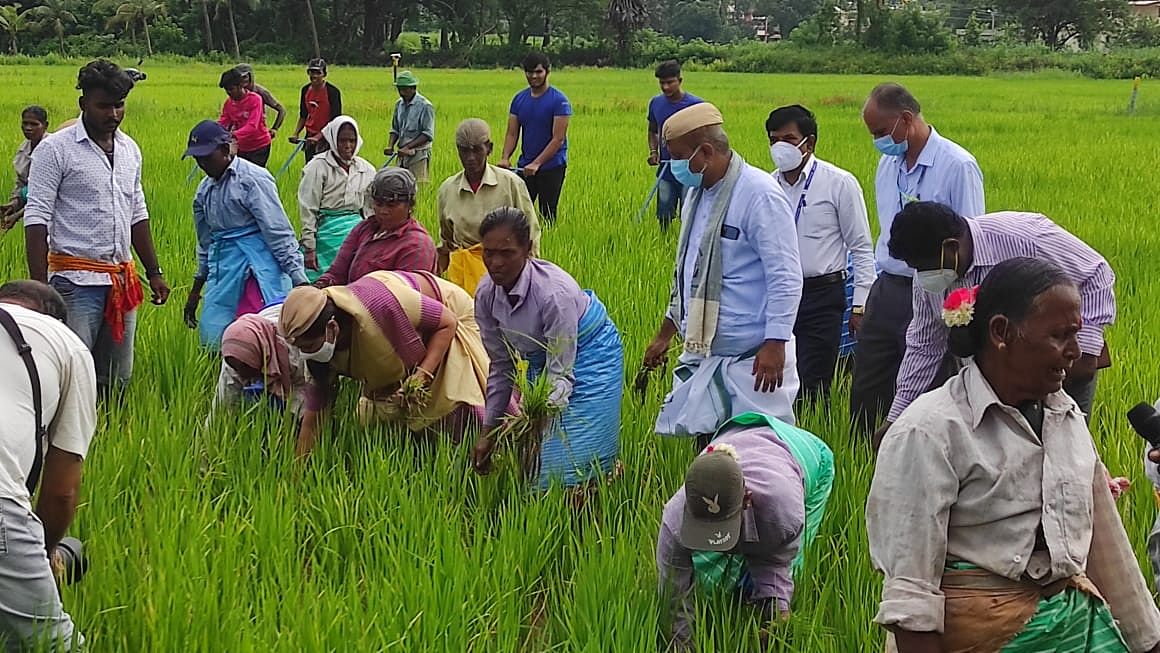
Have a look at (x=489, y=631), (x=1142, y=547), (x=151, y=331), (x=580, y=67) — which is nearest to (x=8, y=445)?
(x=489, y=631)

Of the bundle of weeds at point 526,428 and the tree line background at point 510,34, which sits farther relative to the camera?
the tree line background at point 510,34

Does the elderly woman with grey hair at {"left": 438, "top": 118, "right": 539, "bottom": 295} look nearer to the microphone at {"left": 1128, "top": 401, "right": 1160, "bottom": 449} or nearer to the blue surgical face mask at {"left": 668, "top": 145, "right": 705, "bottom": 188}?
the blue surgical face mask at {"left": 668, "top": 145, "right": 705, "bottom": 188}

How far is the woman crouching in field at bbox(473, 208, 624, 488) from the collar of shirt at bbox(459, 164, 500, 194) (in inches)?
59.2

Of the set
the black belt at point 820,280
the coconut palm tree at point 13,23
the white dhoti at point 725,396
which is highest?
the coconut palm tree at point 13,23

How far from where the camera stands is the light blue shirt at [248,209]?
4.75 metres

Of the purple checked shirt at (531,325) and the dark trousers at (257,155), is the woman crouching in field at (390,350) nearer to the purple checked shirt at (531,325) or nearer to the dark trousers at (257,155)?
the purple checked shirt at (531,325)

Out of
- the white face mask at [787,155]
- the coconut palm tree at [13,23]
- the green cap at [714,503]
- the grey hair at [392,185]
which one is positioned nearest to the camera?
the green cap at [714,503]

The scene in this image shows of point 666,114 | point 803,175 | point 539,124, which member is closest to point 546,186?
point 539,124

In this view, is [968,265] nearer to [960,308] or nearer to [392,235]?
[960,308]

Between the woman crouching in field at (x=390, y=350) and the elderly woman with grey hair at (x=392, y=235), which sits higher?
the elderly woman with grey hair at (x=392, y=235)

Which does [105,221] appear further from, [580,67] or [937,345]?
[580,67]

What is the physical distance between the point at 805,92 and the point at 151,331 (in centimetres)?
2074

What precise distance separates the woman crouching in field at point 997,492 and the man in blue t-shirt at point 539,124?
5334 mm

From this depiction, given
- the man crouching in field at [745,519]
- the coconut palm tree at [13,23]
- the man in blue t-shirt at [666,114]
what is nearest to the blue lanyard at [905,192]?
the man crouching in field at [745,519]
